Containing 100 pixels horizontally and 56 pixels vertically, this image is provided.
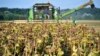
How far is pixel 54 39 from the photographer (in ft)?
39.5

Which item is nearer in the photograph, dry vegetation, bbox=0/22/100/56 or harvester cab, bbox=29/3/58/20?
dry vegetation, bbox=0/22/100/56

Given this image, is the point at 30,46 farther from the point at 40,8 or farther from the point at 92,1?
the point at 92,1

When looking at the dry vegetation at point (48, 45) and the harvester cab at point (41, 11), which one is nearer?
the dry vegetation at point (48, 45)

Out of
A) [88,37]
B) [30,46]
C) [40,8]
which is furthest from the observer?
[40,8]

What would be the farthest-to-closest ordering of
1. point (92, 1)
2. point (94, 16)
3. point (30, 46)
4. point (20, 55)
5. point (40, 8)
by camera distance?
point (94, 16)
point (92, 1)
point (40, 8)
point (20, 55)
point (30, 46)

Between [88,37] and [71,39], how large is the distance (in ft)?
2.77

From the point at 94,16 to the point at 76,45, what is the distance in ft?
167

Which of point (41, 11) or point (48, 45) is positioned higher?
point (48, 45)

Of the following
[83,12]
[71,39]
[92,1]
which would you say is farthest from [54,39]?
[83,12]

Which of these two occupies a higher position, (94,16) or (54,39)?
(54,39)

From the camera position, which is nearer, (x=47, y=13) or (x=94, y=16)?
(x=47, y=13)

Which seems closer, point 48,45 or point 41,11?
point 48,45

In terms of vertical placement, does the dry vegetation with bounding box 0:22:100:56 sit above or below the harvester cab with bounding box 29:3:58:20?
above

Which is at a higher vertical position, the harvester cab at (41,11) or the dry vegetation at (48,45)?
the dry vegetation at (48,45)
